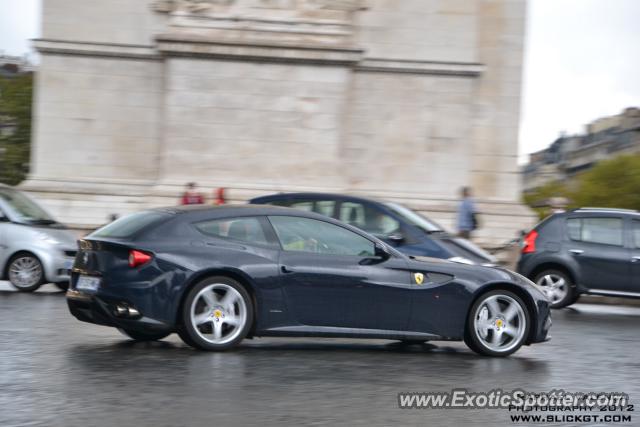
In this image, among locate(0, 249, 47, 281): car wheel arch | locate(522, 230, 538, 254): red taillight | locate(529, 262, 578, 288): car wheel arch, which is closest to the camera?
locate(0, 249, 47, 281): car wheel arch

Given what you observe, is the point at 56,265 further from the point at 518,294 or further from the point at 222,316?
the point at 518,294

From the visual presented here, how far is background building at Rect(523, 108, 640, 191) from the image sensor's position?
344 ft

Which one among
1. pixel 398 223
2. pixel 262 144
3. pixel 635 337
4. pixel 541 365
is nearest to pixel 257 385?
pixel 541 365

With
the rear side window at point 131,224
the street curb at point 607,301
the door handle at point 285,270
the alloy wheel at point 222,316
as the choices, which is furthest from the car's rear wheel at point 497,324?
the street curb at point 607,301

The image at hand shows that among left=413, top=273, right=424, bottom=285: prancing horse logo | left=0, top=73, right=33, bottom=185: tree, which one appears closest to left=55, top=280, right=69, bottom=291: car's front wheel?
left=413, top=273, right=424, bottom=285: prancing horse logo

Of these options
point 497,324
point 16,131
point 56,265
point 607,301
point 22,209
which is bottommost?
point 607,301

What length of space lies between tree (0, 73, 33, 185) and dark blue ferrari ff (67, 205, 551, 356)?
49969 millimetres

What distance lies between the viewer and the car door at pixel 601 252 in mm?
16595

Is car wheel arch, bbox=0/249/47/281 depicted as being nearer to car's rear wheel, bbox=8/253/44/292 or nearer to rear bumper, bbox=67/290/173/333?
car's rear wheel, bbox=8/253/44/292

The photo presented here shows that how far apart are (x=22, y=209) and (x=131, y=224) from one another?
25.7 ft

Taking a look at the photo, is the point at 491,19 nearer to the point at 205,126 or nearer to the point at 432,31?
the point at 432,31

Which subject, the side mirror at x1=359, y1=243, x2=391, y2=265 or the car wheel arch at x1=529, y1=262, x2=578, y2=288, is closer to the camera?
the side mirror at x1=359, y1=243, x2=391, y2=265

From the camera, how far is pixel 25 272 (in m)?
16.2

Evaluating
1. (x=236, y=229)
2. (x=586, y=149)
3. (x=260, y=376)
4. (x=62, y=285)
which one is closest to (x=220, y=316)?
(x=236, y=229)
